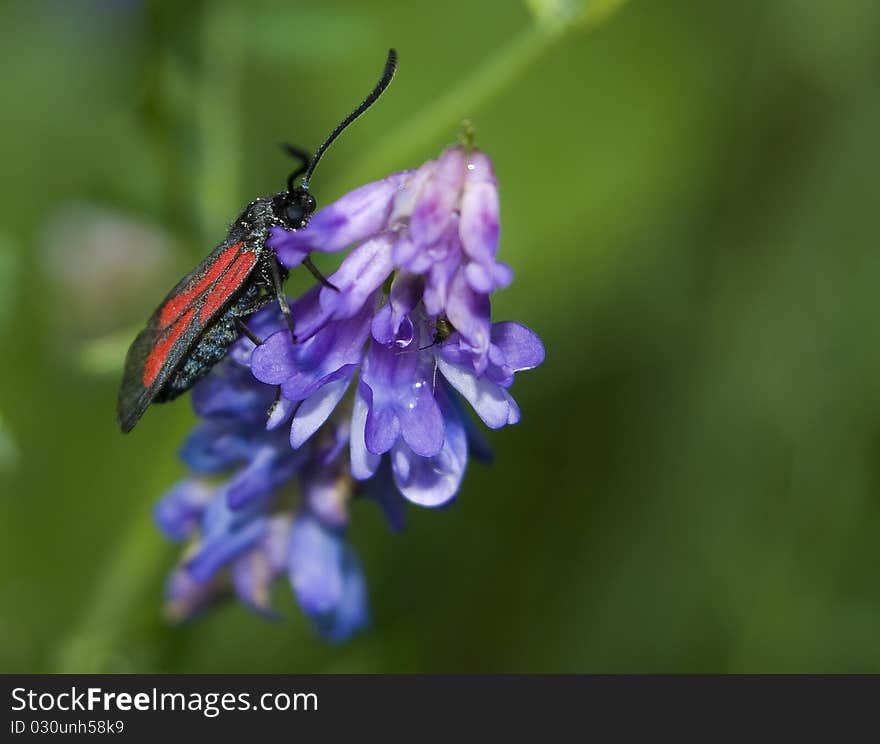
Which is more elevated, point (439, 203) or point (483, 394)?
point (439, 203)

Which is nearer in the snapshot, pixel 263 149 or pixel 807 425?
pixel 807 425

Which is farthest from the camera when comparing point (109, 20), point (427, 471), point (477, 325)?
point (109, 20)

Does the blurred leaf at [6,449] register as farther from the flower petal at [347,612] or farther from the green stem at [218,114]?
the green stem at [218,114]

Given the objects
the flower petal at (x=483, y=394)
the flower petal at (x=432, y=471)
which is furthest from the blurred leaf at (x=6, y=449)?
the flower petal at (x=483, y=394)

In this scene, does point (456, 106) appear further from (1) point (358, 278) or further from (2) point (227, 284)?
(1) point (358, 278)

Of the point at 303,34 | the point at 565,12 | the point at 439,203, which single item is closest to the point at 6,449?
the point at 439,203

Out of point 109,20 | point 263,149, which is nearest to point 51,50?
point 109,20

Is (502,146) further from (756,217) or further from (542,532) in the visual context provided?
(542,532)
